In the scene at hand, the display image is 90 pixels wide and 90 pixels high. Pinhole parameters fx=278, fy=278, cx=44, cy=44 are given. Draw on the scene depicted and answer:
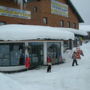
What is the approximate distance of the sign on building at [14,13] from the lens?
27.9 meters

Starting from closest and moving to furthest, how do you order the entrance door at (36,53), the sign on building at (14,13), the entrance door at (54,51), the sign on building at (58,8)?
the entrance door at (36,53) < the entrance door at (54,51) < the sign on building at (14,13) < the sign on building at (58,8)

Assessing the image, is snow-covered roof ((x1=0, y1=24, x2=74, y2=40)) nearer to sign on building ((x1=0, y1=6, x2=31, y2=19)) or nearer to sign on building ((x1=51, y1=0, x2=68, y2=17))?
sign on building ((x1=0, y1=6, x2=31, y2=19))

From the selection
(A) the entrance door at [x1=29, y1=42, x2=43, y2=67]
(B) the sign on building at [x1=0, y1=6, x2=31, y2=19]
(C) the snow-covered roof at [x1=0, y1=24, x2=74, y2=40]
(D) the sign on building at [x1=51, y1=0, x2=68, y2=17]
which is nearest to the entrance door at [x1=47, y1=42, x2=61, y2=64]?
(A) the entrance door at [x1=29, y1=42, x2=43, y2=67]

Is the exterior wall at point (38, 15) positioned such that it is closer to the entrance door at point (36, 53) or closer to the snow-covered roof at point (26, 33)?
the snow-covered roof at point (26, 33)

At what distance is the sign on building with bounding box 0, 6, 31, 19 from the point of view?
27922 mm

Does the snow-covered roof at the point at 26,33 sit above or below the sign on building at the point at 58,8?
below

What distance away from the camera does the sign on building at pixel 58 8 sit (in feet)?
116

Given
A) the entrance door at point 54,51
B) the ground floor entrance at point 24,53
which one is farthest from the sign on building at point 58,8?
the ground floor entrance at point 24,53

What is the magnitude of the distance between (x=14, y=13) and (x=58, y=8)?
28.4 ft

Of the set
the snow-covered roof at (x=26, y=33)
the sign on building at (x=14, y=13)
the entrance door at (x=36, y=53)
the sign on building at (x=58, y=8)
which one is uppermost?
the sign on building at (x=58, y=8)

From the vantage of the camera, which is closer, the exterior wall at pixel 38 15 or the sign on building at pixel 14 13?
the sign on building at pixel 14 13

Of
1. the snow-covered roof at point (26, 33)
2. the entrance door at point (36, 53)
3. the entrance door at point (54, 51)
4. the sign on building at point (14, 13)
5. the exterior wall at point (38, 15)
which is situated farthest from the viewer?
the exterior wall at point (38, 15)

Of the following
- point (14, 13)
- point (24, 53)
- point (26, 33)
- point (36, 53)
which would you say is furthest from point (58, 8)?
point (26, 33)

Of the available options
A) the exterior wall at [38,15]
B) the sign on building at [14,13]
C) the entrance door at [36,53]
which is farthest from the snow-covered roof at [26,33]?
the exterior wall at [38,15]
